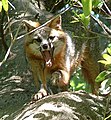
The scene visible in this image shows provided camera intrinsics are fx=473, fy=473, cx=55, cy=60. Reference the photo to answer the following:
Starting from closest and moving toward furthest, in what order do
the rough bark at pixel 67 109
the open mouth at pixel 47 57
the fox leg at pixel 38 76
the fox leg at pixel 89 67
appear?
the rough bark at pixel 67 109 → the open mouth at pixel 47 57 → the fox leg at pixel 38 76 → the fox leg at pixel 89 67

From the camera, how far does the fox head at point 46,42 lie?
523 centimetres

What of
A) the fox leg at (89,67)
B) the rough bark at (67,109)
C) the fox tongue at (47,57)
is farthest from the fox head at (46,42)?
the fox leg at (89,67)

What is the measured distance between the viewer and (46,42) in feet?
17.1

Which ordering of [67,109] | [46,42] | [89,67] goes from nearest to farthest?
[67,109] < [46,42] < [89,67]

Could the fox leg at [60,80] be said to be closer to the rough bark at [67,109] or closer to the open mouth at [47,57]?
the open mouth at [47,57]

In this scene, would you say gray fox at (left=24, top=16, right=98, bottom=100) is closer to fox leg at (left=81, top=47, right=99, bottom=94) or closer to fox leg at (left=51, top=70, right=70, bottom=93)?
fox leg at (left=51, top=70, right=70, bottom=93)

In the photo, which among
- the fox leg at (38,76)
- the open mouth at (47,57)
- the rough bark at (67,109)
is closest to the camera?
the rough bark at (67,109)

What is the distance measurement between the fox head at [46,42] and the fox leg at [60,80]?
199 millimetres

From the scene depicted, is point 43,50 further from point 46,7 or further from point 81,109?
point 46,7

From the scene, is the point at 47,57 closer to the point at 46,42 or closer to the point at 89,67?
the point at 46,42

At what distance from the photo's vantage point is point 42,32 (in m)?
5.33

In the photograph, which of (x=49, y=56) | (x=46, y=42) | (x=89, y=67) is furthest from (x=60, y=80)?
(x=89, y=67)

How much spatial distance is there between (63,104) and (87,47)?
9.34ft

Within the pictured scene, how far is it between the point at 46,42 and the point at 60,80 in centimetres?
55
